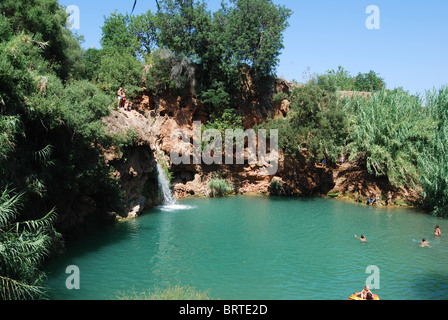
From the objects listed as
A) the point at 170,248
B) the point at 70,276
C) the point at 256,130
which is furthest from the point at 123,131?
the point at 256,130

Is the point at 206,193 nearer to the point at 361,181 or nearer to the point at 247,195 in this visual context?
the point at 247,195

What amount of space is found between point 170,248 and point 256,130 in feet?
60.0

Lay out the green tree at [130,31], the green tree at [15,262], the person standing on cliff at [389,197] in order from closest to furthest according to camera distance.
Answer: the green tree at [15,262] → the person standing on cliff at [389,197] → the green tree at [130,31]

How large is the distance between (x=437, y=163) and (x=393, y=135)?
13.0 feet

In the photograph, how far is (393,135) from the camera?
26.6 meters

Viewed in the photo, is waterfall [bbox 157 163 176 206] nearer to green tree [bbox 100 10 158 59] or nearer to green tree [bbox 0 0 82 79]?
green tree [bbox 0 0 82 79]

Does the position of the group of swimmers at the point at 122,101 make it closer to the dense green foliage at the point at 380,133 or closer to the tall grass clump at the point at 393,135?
the dense green foliage at the point at 380,133

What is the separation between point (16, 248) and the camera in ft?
30.5

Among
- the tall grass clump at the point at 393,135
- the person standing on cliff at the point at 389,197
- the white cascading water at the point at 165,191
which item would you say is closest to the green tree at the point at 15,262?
the white cascading water at the point at 165,191

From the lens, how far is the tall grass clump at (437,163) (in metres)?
22.7

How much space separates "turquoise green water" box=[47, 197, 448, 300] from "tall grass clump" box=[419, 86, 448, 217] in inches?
55.3

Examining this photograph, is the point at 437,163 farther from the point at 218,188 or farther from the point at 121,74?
the point at 121,74

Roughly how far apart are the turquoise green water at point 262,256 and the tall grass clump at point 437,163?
55.3 inches

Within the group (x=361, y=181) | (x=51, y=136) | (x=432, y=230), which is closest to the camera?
(x=51, y=136)
